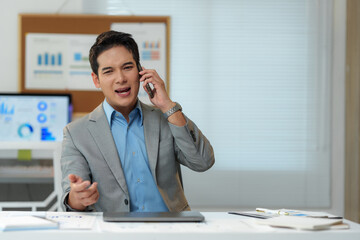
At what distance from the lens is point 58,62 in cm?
366

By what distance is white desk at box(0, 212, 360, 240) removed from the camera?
3.69 ft

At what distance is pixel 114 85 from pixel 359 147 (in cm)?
235

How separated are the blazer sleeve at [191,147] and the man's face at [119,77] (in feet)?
0.68

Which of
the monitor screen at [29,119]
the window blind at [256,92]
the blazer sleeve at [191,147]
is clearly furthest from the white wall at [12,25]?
the blazer sleeve at [191,147]

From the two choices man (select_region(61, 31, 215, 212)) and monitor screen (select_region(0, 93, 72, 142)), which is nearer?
man (select_region(61, 31, 215, 212))

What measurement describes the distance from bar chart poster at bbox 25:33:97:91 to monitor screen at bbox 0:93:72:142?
0.20 metres

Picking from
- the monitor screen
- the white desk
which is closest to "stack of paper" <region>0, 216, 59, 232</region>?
the white desk

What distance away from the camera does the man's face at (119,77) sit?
1.82 metres

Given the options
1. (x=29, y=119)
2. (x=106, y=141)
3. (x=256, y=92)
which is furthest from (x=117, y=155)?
(x=256, y=92)

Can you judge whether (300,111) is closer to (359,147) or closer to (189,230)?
(359,147)

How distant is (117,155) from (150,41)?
2.05 m

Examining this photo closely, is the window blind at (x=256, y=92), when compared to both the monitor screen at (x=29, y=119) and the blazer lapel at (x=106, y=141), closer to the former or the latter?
the monitor screen at (x=29, y=119)

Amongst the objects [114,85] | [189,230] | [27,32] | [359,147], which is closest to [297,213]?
[189,230]

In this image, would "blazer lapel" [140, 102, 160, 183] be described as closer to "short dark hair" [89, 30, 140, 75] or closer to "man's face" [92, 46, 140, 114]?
"man's face" [92, 46, 140, 114]
